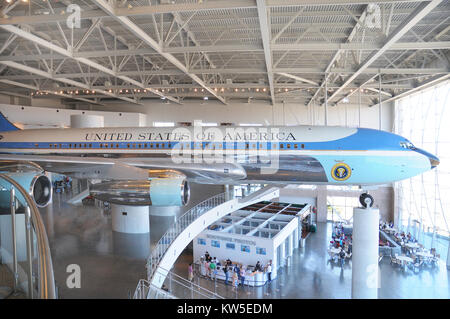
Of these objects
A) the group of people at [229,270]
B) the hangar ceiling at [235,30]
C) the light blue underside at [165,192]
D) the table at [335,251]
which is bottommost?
the table at [335,251]

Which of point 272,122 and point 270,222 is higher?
point 272,122

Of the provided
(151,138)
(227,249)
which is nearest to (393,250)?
(227,249)

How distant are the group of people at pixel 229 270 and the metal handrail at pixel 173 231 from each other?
3374mm

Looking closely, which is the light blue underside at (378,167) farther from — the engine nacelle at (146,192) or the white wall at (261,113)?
the white wall at (261,113)

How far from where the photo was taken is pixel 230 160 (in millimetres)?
11180

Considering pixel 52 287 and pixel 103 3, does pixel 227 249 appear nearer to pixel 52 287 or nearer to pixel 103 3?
pixel 103 3

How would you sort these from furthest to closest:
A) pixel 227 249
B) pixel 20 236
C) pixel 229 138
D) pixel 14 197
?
pixel 227 249 → pixel 229 138 → pixel 14 197 → pixel 20 236

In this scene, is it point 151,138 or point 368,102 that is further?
point 368,102

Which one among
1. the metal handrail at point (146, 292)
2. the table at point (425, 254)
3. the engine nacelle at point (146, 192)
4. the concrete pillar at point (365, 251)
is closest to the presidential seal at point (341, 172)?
the concrete pillar at point (365, 251)

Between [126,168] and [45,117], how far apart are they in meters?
18.1

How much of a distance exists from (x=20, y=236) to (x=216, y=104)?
28.4m

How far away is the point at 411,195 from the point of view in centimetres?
2583

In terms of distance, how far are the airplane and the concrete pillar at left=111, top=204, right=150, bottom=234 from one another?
77.2 inches

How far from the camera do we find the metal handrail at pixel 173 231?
9.18 m
